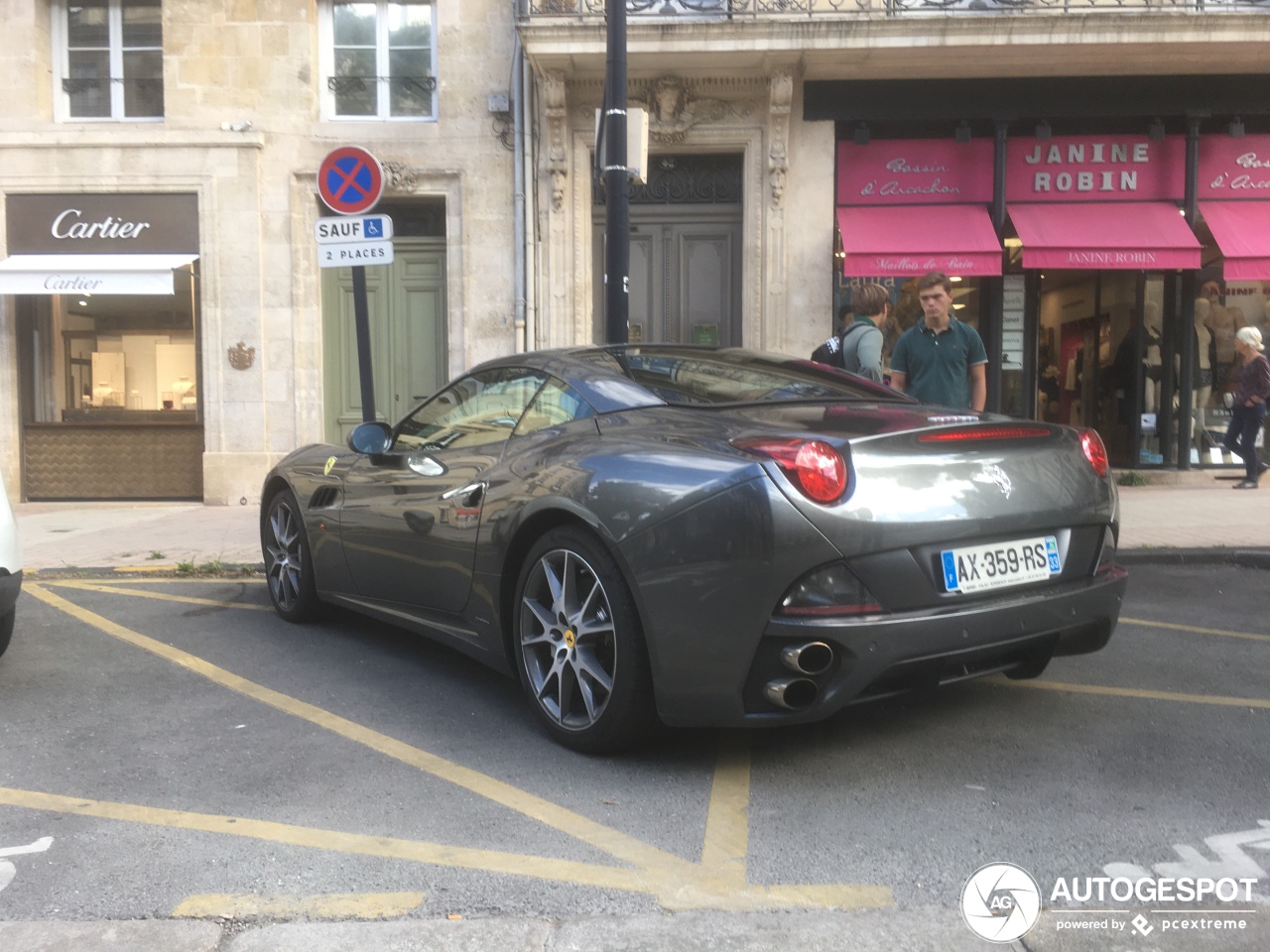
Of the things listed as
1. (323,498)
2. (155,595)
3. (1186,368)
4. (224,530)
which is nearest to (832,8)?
(1186,368)

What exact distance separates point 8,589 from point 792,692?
3.29m

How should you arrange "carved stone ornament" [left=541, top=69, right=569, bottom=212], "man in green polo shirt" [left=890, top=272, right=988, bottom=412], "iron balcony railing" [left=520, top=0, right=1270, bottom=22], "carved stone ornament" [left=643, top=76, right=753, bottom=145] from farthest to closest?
1. "carved stone ornament" [left=643, top=76, right=753, bottom=145]
2. "carved stone ornament" [left=541, top=69, right=569, bottom=212]
3. "iron balcony railing" [left=520, top=0, right=1270, bottom=22]
4. "man in green polo shirt" [left=890, top=272, right=988, bottom=412]

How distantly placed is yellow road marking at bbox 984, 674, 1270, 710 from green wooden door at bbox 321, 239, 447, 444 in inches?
374

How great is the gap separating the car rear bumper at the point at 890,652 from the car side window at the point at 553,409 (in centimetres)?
113

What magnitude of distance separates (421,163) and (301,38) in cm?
193

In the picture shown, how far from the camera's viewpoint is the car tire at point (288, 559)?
215 inches

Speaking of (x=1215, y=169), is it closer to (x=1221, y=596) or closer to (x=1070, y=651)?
(x=1221, y=596)

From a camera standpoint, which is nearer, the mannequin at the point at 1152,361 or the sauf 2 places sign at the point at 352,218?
the sauf 2 places sign at the point at 352,218

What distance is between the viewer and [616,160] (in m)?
7.41

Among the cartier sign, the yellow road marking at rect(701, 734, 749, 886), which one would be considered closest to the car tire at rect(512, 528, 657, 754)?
the yellow road marking at rect(701, 734, 749, 886)

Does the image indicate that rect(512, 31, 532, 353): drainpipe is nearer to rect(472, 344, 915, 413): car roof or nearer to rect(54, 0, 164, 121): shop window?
rect(54, 0, 164, 121): shop window

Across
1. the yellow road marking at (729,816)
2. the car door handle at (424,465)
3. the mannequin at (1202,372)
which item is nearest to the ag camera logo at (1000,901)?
the yellow road marking at (729,816)

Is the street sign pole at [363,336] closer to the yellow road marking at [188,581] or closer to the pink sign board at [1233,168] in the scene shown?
the yellow road marking at [188,581]

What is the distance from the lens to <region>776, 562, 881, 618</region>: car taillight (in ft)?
9.82
